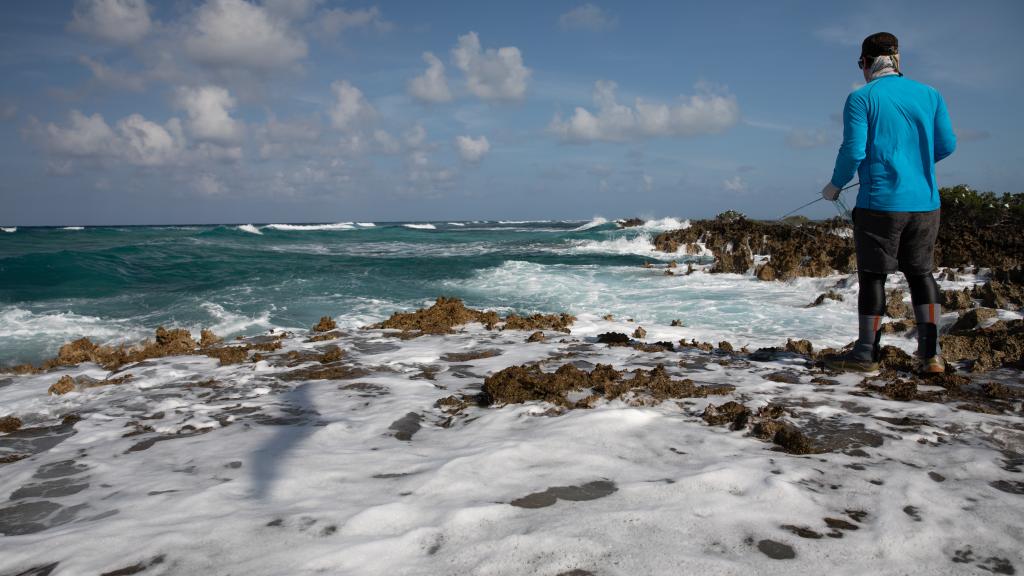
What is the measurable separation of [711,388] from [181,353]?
544 cm

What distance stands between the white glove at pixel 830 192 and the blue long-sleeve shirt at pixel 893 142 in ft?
0.39

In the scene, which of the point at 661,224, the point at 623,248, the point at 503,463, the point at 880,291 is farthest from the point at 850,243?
the point at 661,224

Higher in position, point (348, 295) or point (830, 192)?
point (830, 192)

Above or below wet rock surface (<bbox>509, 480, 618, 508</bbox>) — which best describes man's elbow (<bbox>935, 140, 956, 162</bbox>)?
above

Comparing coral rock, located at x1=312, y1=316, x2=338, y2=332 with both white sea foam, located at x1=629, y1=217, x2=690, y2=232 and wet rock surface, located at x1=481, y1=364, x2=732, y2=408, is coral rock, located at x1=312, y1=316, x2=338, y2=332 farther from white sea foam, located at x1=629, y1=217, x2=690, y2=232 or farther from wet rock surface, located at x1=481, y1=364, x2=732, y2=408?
white sea foam, located at x1=629, y1=217, x2=690, y2=232

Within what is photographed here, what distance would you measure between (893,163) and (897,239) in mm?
498

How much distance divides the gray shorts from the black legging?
73 millimetres

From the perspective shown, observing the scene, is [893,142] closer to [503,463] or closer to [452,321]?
[503,463]

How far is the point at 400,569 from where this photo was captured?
1825 millimetres

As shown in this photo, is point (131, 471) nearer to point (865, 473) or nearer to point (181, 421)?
point (181, 421)

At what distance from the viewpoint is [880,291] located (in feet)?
13.0

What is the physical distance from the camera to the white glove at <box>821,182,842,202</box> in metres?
3.90

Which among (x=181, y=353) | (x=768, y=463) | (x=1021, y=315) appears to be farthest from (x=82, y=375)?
(x=1021, y=315)

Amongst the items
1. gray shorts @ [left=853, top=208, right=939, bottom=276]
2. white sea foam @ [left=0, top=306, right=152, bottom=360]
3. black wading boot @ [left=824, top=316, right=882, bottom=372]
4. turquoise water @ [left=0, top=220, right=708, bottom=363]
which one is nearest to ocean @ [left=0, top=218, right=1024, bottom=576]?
black wading boot @ [left=824, top=316, right=882, bottom=372]
